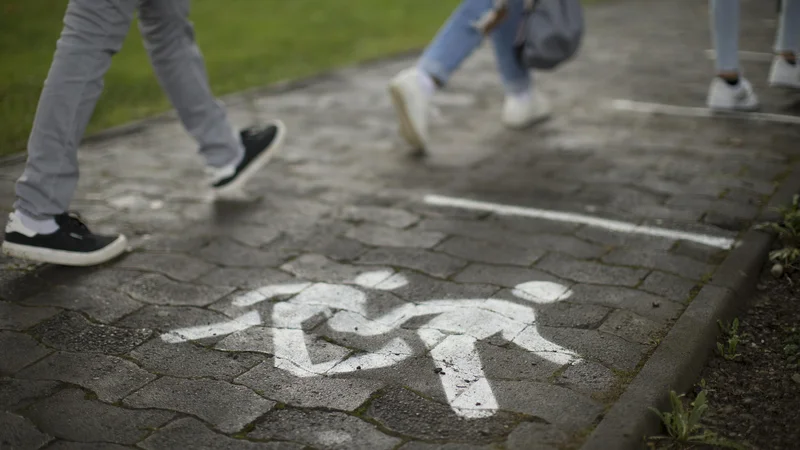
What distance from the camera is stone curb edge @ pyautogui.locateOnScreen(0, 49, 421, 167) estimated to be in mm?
5516

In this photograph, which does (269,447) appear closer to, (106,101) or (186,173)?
(186,173)

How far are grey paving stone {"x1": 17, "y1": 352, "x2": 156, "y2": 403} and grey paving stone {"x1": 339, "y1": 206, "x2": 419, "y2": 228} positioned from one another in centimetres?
160

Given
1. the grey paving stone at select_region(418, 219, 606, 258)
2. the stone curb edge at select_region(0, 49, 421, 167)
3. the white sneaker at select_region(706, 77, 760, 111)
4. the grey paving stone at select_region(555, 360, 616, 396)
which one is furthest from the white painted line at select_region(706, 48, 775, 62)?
the grey paving stone at select_region(555, 360, 616, 396)

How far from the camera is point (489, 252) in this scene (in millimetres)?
3723

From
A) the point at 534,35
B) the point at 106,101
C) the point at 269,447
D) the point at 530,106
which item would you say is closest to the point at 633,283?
the point at 269,447

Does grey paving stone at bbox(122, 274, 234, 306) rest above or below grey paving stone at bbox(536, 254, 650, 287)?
above

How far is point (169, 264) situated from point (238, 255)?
30 cm

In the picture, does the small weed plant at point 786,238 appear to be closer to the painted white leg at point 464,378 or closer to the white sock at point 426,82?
the painted white leg at point 464,378

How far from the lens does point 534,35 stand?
5105 millimetres

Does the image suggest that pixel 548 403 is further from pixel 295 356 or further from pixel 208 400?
pixel 208 400

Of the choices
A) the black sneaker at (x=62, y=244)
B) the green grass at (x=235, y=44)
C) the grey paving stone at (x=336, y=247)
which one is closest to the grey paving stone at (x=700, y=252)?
the grey paving stone at (x=336, y=247)

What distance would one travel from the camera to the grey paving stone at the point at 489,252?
362 centimetres

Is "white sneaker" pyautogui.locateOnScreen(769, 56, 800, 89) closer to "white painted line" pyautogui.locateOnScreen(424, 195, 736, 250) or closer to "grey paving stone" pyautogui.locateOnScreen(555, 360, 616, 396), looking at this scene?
"white painted line" pyautogui.locateOnScreen(424, 195, 736, 250)

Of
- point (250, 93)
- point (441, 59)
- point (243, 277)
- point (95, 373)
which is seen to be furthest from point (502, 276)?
point (250, 93)
